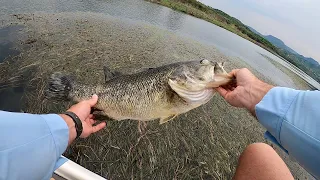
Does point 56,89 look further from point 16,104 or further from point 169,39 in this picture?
point 169,39

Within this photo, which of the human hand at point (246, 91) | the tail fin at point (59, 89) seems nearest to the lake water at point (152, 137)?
the tail fin at point (59, 89)

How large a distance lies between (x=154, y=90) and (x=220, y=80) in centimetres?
84

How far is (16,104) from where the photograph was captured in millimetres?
6188

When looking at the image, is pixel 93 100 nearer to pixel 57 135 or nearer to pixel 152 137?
pixel 57 135

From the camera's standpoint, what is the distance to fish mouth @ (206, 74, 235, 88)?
9.96ft

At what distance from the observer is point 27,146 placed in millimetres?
1788

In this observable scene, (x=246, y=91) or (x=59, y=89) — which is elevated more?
(x=246, y=91)

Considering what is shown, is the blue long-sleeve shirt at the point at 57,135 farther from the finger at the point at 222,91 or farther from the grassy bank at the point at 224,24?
the grassy bank at the point at 224,24

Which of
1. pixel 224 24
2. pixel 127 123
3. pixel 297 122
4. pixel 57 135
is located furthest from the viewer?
pixel 224 24

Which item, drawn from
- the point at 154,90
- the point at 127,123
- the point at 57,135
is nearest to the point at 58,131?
the point at 57,135

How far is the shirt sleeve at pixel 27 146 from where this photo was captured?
170 centimetres

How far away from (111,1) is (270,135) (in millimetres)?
18715

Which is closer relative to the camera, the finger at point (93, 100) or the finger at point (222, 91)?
the finger at point (222, 91)

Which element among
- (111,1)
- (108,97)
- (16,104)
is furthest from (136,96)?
(111,1)
